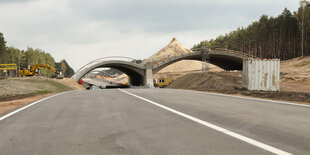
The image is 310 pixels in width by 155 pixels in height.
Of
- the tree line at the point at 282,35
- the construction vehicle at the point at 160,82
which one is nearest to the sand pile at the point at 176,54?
the tree line at the point at 282,35

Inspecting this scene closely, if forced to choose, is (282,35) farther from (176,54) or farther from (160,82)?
(176,54)

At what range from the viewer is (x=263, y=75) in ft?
58.9

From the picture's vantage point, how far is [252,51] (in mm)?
89312

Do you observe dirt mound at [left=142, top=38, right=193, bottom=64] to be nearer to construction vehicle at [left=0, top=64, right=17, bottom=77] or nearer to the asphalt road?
construction vehicle at [left=0, top=64, right=17, bottom=77]

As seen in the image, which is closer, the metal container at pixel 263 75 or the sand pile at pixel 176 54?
the metal container at pixel 263 75

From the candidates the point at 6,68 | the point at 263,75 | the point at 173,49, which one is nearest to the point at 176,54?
the point at 173,49

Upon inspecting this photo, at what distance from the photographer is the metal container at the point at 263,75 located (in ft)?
58.2

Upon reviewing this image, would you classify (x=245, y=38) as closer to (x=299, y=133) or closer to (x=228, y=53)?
(x=228, y=53)

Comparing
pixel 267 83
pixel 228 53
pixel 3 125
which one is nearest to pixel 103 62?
pixel 228 53

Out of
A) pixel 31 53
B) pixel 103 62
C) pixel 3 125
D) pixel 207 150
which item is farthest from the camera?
pixel 31 53

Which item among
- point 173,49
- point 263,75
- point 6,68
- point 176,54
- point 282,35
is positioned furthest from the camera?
point 173,49

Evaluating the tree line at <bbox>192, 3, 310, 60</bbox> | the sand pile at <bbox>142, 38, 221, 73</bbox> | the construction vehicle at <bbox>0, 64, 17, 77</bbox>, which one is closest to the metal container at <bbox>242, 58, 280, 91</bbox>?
the construction vehicle at <bbox>0, 64, 17, 77</bbox>

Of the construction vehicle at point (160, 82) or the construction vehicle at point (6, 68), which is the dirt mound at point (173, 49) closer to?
the construction vehicle at point (6, 68)

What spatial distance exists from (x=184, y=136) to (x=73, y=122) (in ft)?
10.0
